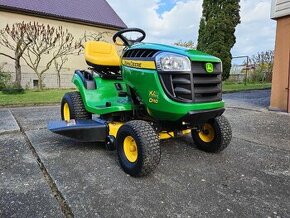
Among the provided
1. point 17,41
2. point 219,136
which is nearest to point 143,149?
point 219,136

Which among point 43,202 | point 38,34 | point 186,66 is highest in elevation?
point 38,34

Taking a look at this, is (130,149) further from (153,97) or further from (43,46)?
(43,46)

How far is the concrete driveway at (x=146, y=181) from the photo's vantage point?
2074 mm

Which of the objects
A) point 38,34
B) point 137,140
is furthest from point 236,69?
point 137,140

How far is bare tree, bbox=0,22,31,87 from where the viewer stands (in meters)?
12.0

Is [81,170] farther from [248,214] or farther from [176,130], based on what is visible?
[248,214]

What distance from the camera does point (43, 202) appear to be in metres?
2.14

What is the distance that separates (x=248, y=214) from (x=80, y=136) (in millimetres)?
2011

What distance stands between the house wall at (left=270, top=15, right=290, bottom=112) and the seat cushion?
4233 millimetres

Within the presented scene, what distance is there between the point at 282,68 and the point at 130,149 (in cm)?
497

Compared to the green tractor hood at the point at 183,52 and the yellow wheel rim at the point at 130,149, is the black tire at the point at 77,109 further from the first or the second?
the green tractor hood at the point at 183,52

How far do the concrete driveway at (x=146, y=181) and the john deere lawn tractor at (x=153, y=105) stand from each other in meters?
0.22

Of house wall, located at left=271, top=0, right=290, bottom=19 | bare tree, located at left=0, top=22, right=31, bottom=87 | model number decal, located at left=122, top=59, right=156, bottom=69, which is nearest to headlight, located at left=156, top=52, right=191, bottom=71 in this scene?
model number decal, located at left=122, top=59, right=156, bottom=69

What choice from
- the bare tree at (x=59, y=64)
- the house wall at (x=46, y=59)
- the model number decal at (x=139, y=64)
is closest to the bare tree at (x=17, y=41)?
the house wall at (x=46, y=59)
